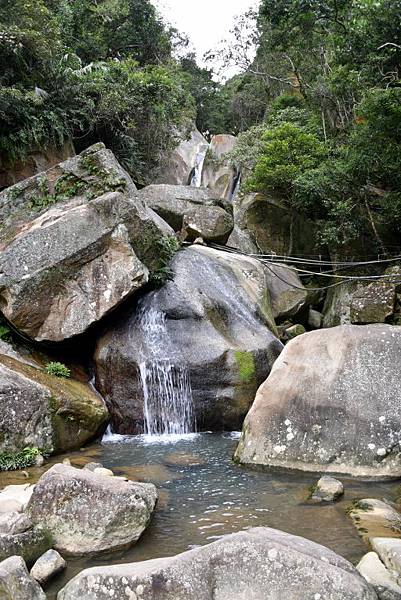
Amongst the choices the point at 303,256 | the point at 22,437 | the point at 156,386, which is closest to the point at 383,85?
the point at 303,256

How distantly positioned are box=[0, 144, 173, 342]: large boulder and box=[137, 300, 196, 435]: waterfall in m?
1.31

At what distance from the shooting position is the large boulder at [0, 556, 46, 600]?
3.78 meters

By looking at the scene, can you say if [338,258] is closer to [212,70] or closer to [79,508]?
[79,508]

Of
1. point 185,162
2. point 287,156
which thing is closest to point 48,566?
point 287,156

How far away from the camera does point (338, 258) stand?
55.7 ft

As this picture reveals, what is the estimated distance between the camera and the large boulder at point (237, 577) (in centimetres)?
338

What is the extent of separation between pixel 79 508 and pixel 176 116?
704 inches

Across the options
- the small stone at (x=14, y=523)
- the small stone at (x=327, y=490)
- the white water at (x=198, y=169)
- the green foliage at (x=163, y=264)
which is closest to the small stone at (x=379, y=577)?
the small stone at (x=327, y=490)

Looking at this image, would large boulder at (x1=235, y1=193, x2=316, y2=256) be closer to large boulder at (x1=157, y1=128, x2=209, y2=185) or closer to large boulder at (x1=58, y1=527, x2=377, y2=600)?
large boulder at (x1=157, y1=128, x2=209, y2=185)

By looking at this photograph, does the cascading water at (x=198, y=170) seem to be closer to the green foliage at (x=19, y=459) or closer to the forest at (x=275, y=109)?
the forest at (x=275, y=109)

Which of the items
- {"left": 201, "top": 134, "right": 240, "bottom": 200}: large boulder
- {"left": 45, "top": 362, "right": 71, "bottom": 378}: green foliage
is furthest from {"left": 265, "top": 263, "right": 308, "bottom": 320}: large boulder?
{"left": 201, "top": 134, "right": 240, "bottom": 200}: large boulder

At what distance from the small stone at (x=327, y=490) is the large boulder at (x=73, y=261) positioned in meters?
5.08

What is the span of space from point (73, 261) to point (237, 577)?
7038mm

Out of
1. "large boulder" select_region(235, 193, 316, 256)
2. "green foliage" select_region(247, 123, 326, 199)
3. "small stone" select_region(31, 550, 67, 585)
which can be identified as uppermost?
"green foliage" select_region(247, 123, 326, 199)
